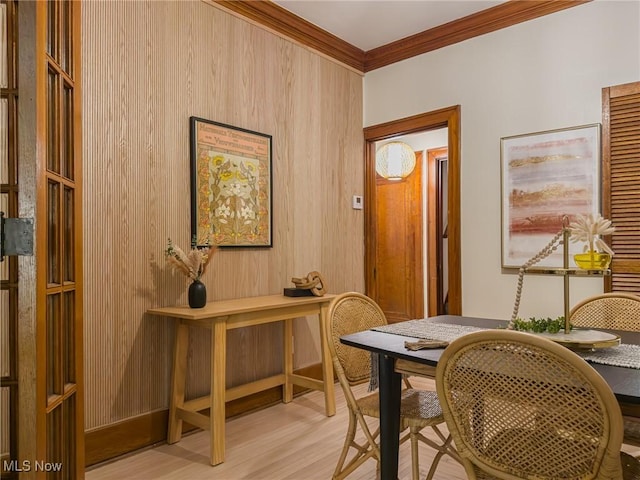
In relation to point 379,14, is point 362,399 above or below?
below

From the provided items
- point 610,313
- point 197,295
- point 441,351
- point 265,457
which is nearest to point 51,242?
point 197,295

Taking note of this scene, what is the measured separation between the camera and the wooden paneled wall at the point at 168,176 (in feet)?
8.16

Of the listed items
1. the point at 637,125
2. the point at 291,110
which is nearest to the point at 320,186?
the point at 291,110

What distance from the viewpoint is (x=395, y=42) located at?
12.9 feet

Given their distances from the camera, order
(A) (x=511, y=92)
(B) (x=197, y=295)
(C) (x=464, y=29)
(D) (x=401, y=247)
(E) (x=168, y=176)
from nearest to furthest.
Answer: (B) (x=197, y=295)
(E) (x=168, y=176)
(A) (x=511, y=92)
(C) (x=464, y=29)
(D) (x=401, y=247)

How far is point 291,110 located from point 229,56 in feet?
2.11

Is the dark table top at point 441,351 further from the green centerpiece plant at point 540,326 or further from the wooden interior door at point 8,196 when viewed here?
the wooden interior door at point 8,196

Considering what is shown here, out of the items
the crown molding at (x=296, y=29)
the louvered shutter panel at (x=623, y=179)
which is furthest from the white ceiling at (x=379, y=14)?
the louvered shutter panel at (x=623, y=179)

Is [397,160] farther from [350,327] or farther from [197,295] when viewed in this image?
[350,327]

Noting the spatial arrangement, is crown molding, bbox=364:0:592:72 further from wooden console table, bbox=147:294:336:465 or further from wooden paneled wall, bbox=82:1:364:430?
wooden console table, bbox=147:294:336:465

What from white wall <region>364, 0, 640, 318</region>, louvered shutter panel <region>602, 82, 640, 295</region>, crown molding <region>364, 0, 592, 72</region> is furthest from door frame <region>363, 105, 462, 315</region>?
louvered shutter panel <region>602, 82, 640, 295</region>

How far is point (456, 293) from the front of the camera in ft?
11.9

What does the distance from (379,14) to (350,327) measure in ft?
8.15

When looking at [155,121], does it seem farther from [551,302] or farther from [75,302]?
[551,302]
